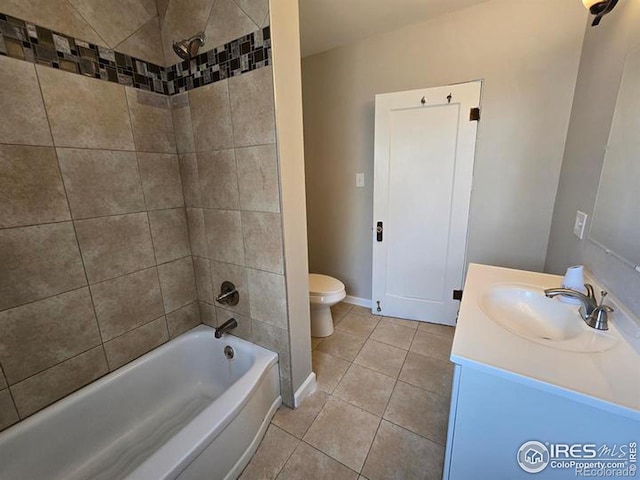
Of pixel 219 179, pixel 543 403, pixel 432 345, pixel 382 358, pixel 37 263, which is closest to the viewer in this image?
pixel 543 403

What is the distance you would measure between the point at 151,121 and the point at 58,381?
4.29 ft

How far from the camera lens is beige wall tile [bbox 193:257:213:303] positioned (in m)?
1.63

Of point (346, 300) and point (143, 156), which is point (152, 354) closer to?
point (143, 156)

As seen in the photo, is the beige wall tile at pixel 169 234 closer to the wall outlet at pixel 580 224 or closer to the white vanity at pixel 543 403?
the white vanity at pixel 543 403

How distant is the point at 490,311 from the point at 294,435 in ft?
3.77

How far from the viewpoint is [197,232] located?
160cm

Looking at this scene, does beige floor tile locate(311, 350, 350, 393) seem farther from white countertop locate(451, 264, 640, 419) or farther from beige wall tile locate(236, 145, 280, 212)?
beige wall tile locate(236, 145, 280, 212)

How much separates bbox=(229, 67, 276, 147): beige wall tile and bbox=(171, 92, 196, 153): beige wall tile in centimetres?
33

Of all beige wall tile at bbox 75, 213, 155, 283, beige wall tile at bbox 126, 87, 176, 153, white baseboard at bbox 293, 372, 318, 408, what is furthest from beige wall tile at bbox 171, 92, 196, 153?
white baseboard at bbox 293, 372, 318, 408

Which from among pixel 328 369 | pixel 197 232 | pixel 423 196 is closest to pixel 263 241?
pixel 197 232

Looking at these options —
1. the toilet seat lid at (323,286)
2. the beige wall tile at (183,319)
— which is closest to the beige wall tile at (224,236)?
the beige wall tile at (183,319)

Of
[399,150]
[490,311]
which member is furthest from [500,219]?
[490,311]

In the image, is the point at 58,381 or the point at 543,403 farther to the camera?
the point at 58,381

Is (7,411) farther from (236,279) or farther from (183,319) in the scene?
(236,279)
